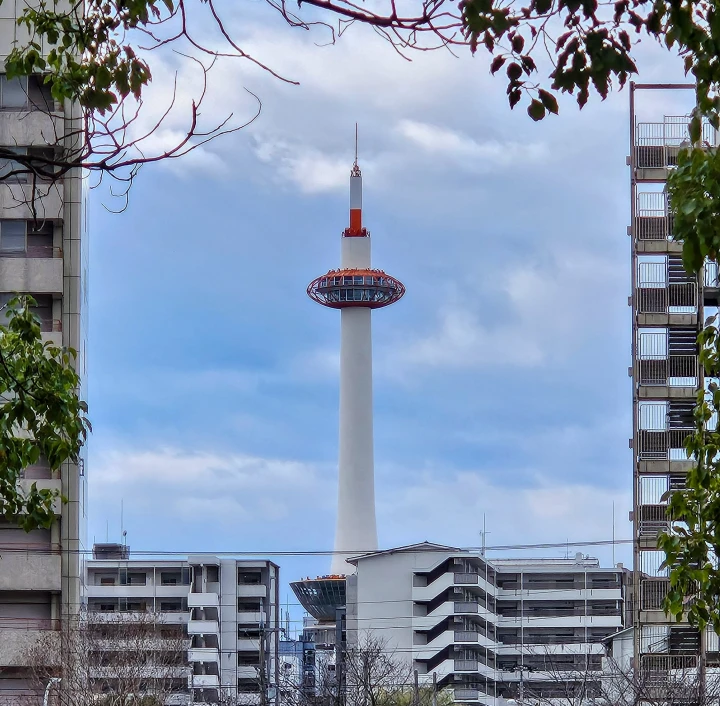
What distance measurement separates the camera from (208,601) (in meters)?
83.2

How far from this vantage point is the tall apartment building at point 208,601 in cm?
8169

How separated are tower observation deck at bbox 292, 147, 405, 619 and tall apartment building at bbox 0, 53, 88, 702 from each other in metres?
72.4

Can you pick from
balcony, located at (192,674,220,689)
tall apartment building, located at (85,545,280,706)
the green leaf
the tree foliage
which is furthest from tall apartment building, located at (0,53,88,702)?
balcony, located at (192,674,220,689)

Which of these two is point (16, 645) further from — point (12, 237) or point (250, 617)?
point (250, 617)

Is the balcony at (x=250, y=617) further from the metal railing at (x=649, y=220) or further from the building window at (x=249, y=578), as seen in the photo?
the metal railing at (x=649, y=220)

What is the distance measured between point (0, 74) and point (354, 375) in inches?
2916

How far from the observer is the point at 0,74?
30.5 meters

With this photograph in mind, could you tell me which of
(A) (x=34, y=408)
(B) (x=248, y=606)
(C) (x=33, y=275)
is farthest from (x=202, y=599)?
(A) (x=34, y=408)

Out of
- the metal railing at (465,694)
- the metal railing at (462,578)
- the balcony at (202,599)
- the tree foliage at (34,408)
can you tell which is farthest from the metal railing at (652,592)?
the balcony at (202,599)

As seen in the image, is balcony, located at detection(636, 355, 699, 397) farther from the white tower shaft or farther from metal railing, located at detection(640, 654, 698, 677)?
the white tower shaft

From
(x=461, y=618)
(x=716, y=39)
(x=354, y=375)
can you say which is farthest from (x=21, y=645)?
(x=354, y=375)

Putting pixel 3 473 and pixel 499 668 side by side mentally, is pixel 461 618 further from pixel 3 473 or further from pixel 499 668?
pixel 3 473

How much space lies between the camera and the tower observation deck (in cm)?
10306

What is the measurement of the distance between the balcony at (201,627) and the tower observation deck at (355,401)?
69.6 feet
